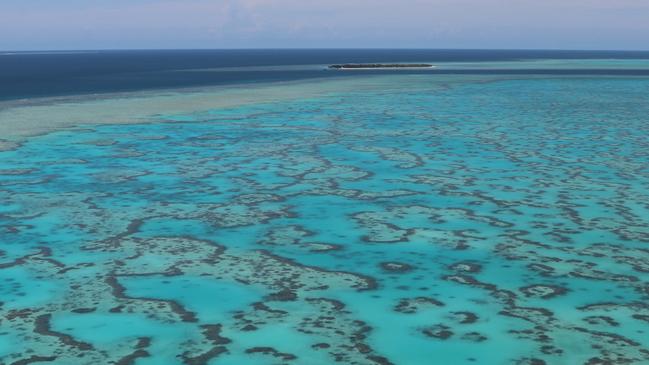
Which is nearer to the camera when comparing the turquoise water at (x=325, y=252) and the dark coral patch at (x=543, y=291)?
the turquoise water at (x=325, y=252)

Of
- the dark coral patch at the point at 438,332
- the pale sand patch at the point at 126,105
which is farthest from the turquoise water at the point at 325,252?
the pale sand patch at the point at 126,105

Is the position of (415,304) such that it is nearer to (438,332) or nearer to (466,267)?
(438,332)

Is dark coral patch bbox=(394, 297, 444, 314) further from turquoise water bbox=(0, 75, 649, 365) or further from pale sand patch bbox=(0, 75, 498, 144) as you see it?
pale sand patch bbox=(0, 75, 498, 144)

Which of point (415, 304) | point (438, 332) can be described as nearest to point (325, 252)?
point (415, 304)

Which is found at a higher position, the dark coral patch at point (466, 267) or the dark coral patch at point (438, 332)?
the dark coral patch at point (466, 267)

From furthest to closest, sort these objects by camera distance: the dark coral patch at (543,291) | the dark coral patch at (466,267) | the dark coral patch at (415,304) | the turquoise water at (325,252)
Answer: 1. the dark coral patch at (466,267)
2. the dark coral patch at (543,291)
3. the dark coral patch at (415,304)
4. the turquoise water at (325,252)

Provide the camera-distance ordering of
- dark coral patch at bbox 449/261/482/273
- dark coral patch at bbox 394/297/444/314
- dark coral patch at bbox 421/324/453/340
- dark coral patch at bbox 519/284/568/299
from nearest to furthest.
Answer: dark coral patch at bbox 421/324/453/340 < dark coral patch at bbox 394/297/444/314 < dark coral patch at bbox 519/284/568/299 < dark coral patch at bbox 449/261/482/273

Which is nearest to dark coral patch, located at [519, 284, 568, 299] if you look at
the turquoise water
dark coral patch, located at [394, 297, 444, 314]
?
the turquoise water

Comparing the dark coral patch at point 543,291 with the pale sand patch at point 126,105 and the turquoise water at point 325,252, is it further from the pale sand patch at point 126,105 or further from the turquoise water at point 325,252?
the pale sand patch at point 126,105
